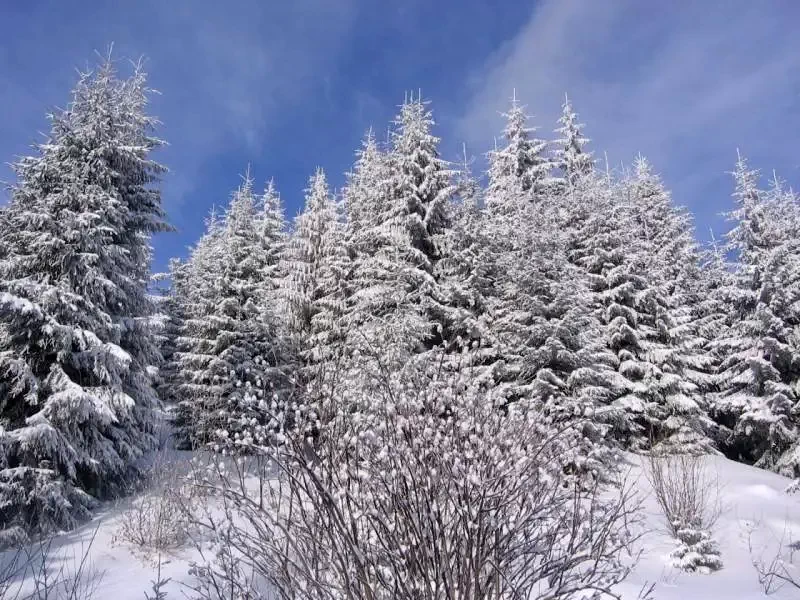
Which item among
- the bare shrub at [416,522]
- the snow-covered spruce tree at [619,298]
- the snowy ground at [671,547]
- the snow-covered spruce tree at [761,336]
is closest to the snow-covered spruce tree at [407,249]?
the snow-covered spruce tree at [619,298]

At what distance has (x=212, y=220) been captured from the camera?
25.3m

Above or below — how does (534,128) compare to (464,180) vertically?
above

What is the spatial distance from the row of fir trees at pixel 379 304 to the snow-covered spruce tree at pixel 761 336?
7cm

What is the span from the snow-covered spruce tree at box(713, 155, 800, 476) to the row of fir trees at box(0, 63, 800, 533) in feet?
0.21

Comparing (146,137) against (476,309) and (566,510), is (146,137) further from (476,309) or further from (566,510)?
(566,510)

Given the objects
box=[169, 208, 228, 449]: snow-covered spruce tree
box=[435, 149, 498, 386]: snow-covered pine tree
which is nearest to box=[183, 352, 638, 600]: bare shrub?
box=[435, 149, 498, 386]: snow-covered pine tree

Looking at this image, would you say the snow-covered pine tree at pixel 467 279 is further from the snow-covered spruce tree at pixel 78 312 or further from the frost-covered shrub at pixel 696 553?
the snow-covered spruce tree at pixel 78 312

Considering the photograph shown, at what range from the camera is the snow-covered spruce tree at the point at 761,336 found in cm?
1494

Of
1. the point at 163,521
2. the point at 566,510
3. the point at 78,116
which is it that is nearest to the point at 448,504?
the point at 566,510

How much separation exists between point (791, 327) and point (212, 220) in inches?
921

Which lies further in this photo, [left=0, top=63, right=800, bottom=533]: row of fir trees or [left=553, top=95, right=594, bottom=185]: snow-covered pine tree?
[left=553, top=95, right=594, bottom=185]: snow-covered pine tree

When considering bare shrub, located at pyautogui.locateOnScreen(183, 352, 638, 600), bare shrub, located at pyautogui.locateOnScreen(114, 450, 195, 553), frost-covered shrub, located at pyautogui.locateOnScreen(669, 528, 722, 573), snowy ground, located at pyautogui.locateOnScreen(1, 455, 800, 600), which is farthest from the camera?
bare shrub, located at pyautogui.locateOnScreen(114, 450, 195, 553)

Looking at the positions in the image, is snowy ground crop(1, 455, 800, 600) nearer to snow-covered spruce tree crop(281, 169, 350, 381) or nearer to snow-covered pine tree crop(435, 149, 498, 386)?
snow-covered pine tree crop(435, 149, 498, 386)

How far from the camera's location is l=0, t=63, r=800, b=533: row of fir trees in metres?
9.57
